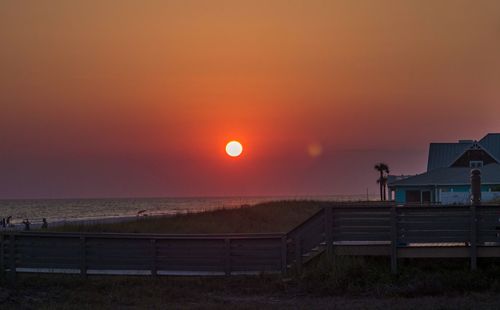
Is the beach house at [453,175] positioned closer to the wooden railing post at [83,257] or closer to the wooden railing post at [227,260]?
the wooden railing post at [227,260]

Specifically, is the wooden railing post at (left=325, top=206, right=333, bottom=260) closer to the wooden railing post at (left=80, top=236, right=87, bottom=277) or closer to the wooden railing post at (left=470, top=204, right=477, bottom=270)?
the wooden railing post at (left=470, top=204, right=477, bottom=270)

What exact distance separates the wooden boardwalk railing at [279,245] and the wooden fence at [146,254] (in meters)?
0.03

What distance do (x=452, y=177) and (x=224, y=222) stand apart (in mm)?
17029

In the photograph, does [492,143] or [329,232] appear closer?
[329,232]

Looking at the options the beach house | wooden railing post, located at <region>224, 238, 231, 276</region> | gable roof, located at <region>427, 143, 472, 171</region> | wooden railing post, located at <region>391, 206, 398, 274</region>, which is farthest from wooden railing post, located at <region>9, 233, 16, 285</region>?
gable roof, located at <region>427, 143, 472, 171</region>

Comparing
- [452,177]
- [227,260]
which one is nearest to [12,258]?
[227,260]

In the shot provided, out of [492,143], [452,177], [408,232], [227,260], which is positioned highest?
[492,143]

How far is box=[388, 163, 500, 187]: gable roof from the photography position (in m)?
48.2

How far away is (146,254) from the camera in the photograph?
18219 millimetres

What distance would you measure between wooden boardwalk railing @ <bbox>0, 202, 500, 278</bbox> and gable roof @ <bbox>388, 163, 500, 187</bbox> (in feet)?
104

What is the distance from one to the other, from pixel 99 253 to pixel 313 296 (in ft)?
20.0

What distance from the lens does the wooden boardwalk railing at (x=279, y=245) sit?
1728cm

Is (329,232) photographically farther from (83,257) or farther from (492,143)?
(492,143)

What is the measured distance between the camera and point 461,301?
14.3 metres
